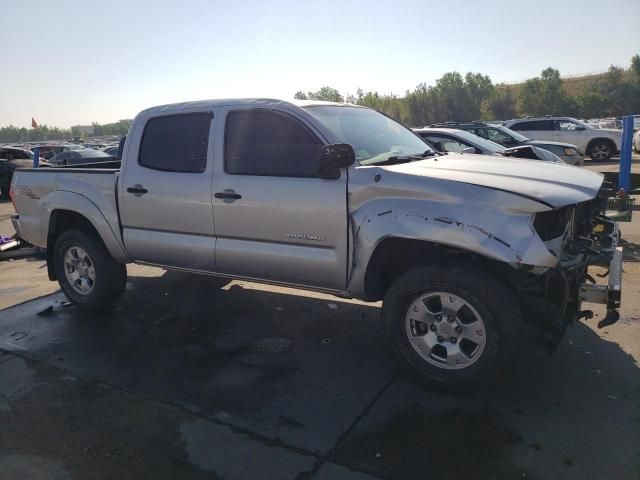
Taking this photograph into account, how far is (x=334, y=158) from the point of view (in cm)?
341

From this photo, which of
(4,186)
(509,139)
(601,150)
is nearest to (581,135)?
(601,150)

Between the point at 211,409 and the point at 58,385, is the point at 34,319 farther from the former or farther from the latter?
the point at 211,409

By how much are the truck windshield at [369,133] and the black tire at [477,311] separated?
3.30 ft

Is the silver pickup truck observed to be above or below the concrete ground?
above

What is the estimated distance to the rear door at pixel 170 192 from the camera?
426cm

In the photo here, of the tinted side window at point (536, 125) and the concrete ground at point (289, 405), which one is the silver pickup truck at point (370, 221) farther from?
the tinted side window at point (536, 125)

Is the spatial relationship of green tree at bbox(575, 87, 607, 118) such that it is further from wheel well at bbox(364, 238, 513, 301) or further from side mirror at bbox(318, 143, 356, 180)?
side mirror at bbox(318, 143, 356, 180)

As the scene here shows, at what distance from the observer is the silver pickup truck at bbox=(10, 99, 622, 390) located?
312 centimetres

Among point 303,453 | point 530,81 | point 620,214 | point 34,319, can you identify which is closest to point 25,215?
point 34,319

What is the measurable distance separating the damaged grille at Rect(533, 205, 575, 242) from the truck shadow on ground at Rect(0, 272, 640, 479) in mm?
1029

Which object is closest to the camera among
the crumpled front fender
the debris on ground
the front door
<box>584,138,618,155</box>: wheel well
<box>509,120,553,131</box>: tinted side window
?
the crumpled front fender

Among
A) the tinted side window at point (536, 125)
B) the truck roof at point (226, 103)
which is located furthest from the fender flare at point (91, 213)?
the tinted side window at point (536, 125)

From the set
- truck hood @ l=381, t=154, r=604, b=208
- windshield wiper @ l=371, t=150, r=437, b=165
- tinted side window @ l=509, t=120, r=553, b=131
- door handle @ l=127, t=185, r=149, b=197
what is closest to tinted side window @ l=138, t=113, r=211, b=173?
door handle @ l=127, t=185, r=149, b=197

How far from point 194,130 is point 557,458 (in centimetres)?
358
